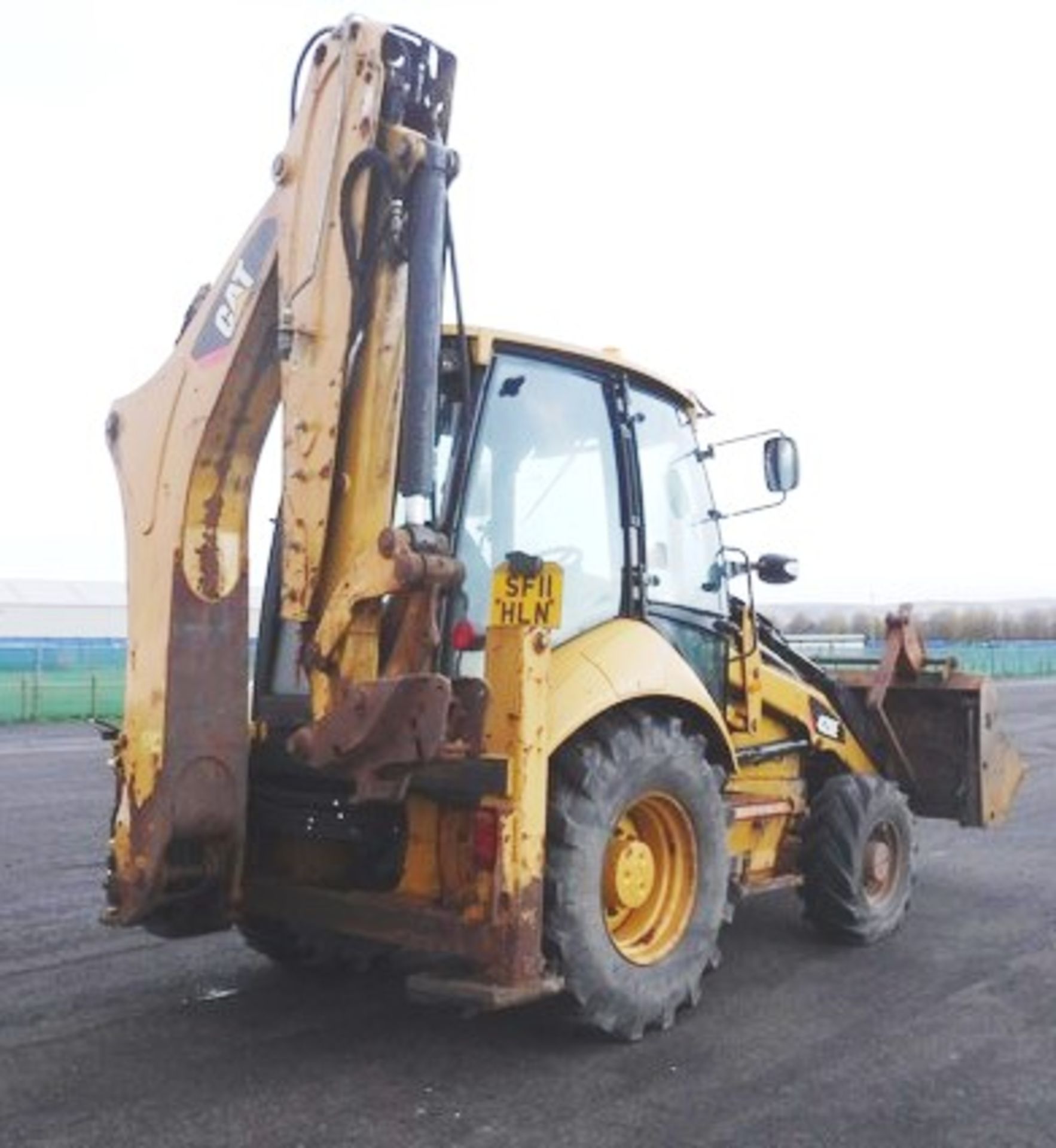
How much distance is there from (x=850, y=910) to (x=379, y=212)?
407cm

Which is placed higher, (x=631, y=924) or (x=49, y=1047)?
(x=631, y=924)

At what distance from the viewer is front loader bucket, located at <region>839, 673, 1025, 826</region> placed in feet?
25.8

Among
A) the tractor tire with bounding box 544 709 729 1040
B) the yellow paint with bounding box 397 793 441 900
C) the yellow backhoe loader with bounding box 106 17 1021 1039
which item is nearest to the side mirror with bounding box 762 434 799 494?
the yellow backhoe loader with bounding box 106 17 1021 1039

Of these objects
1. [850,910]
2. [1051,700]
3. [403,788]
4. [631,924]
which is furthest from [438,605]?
[1051,700]

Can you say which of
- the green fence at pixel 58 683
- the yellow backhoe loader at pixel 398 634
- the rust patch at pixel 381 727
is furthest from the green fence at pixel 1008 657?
the rust patch at pixel 381 727

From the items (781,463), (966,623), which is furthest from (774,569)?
(966,623)

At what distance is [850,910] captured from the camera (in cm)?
683

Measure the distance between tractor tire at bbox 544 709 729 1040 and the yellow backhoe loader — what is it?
0.5 inches

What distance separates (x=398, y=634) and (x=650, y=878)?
1.60 meters

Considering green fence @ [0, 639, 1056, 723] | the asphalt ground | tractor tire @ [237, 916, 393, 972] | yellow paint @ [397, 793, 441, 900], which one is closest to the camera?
the asphalt ground

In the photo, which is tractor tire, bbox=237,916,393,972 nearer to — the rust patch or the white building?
the rust patch

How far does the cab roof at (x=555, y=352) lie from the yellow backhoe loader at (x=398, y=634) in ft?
0.07

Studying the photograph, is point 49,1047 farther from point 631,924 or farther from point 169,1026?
point 631,924

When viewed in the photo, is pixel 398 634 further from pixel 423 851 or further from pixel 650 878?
pixel 650 878
